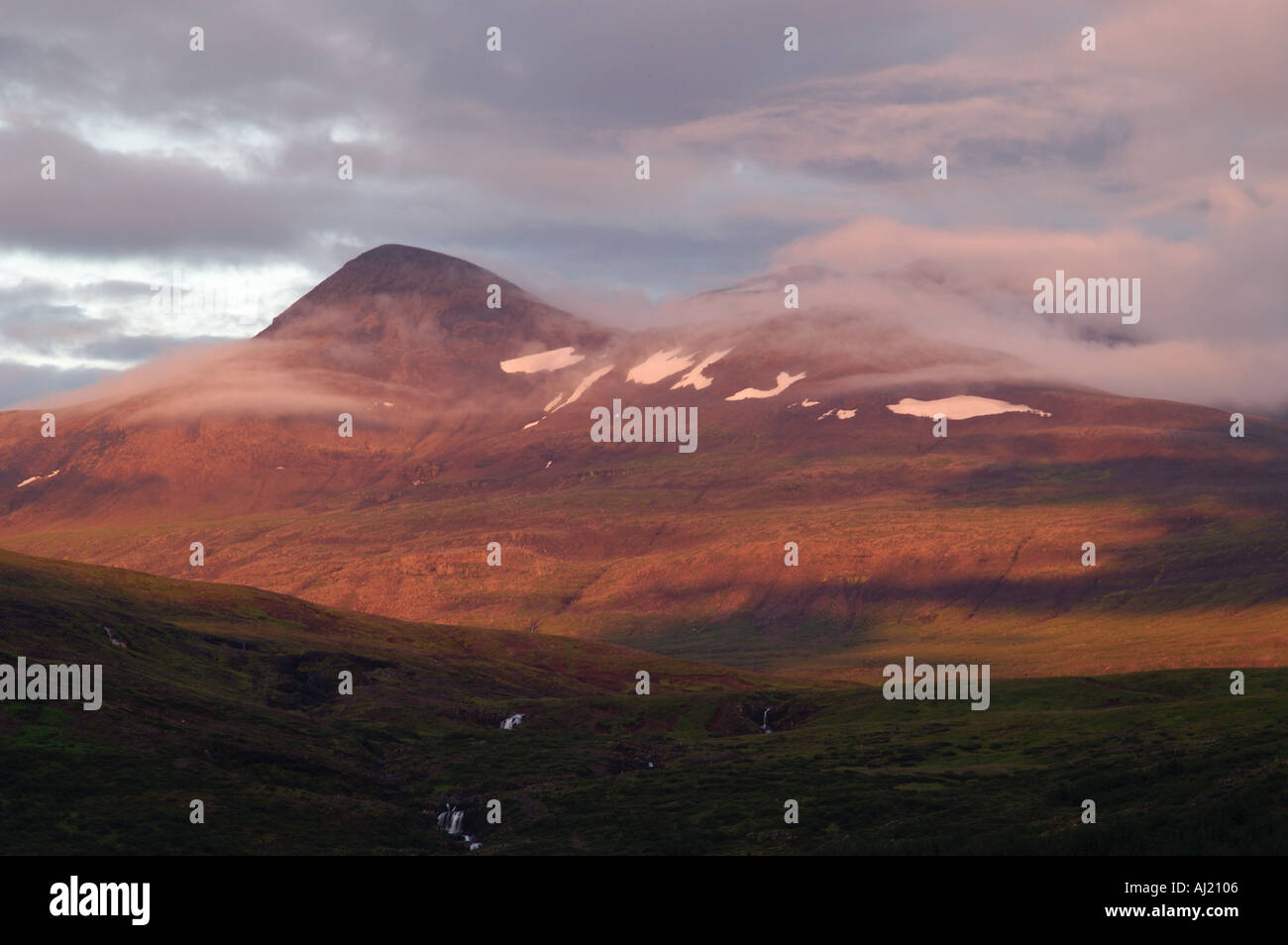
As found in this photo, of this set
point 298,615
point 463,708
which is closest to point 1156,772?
point 463,708

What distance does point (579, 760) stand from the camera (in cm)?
12600

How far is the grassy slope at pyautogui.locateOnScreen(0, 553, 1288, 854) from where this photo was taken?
287 feet

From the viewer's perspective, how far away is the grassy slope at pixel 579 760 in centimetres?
8762
